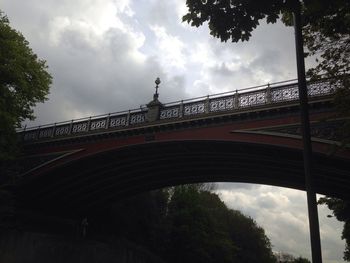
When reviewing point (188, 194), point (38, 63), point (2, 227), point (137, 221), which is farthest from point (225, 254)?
point (38, 63)

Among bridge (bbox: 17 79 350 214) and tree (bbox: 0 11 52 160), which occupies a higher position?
tree (bbox: 0 11 52 160)

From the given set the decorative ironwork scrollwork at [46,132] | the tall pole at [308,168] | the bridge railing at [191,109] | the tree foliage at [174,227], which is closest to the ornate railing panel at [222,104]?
the bridge railing at [191,109]

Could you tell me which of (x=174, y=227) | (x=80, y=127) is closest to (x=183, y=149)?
(x=80, y=127)

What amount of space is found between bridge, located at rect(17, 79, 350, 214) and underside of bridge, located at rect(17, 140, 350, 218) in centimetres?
8

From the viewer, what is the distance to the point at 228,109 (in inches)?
1044

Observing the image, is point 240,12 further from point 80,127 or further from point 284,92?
point 80,127

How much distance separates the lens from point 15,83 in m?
32.0

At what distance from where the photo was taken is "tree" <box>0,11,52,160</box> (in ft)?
Result: 101

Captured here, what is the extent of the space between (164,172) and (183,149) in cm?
739

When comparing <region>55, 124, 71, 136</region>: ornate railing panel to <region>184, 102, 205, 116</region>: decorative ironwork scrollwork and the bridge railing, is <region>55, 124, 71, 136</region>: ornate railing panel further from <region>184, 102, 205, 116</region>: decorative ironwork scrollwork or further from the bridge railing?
<region>184, 102, 205, 116</region>: decorative ironwork scrollwork

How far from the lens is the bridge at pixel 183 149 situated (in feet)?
79.1

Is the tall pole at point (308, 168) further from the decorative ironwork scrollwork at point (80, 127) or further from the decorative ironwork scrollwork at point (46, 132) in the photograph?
the decorative ironwork scrollwork at point (46, 132)

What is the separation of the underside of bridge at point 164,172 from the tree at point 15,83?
16.7ft

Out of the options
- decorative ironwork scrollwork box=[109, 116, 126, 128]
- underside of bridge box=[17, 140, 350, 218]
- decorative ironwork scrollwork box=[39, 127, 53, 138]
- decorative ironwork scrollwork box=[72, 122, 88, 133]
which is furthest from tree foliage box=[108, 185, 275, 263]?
decorative ironwork scrollwork box=[109, 116, 126, 128]
